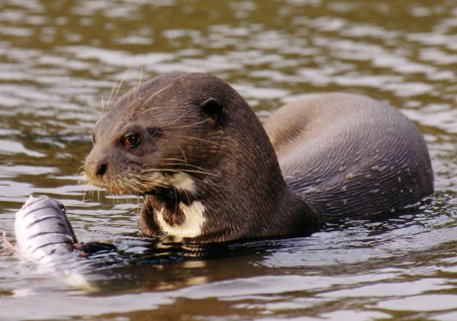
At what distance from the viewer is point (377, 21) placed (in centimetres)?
1327

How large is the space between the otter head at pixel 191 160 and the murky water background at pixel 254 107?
17 cm

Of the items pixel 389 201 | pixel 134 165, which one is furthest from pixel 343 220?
pixel 134 165

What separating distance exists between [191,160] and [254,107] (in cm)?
413

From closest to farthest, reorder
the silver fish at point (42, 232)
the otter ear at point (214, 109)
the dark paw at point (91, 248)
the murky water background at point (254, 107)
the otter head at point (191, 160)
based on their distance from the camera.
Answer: the murky water background at point (254, 107) → the silver fish at point (42, 232) → the dark paw at point (91, 248) → the otter head at point (191, 160) → the otter ear at point (214, 109)

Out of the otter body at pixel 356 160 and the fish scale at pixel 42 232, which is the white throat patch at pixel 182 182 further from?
the otter body at pixel 356 160

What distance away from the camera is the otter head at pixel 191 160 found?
611cm

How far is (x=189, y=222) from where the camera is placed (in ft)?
20.9

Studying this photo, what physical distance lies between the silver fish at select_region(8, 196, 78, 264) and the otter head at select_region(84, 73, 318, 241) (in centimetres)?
26

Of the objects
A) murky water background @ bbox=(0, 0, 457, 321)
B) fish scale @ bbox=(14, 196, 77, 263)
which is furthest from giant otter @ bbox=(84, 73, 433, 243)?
fish scale @ bbox=(14, 196, 77, 263)

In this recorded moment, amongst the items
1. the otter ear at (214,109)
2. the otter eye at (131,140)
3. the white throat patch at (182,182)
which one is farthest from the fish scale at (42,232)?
the otter ear at (214,109)

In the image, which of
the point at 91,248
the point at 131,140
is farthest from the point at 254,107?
the point at 91,248

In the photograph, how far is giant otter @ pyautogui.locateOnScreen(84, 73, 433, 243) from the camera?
6.12 meters

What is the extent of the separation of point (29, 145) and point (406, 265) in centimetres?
377

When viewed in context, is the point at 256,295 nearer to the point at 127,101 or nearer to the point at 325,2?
the point at 127,101
